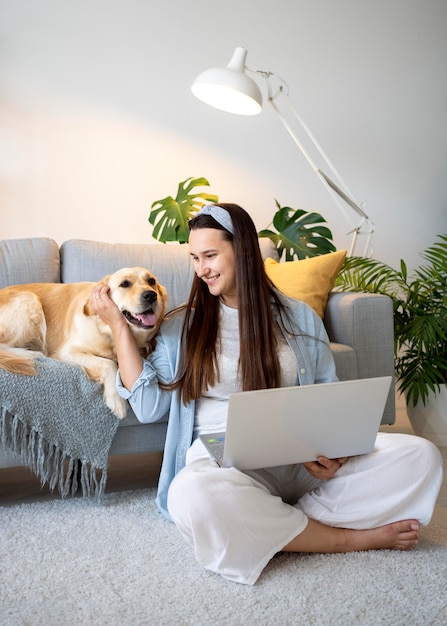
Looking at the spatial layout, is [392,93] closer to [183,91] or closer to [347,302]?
[183,91]

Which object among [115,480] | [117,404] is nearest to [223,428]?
[117,404]

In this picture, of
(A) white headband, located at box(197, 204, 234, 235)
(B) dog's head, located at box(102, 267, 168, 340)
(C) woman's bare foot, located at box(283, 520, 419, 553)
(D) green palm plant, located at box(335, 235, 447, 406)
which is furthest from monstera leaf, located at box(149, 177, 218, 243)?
(C) woman's bare foot, located at box(283, 520, 419, 553)

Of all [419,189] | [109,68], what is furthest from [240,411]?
[419,189]

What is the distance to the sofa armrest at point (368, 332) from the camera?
2.50 m

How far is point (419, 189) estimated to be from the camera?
4.20m

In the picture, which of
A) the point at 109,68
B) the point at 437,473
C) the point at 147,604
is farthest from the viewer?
the point at 109,68

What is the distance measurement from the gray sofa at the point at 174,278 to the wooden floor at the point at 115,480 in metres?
0.52

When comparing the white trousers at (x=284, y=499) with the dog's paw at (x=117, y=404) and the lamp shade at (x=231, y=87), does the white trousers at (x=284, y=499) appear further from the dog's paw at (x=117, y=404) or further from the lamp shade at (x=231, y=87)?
the lamp shade at (x=231, y=87)

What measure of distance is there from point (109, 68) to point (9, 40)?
508 mm

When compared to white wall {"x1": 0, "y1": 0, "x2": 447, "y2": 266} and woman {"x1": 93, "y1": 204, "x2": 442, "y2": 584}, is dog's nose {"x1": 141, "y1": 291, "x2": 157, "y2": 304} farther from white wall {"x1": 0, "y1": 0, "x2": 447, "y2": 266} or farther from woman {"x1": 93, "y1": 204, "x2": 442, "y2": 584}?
white wall {"x1": 0, "y1": 0, "x2": 447, "y2": 266}

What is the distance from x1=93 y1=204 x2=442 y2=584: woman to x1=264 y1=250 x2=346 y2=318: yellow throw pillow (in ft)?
2.13

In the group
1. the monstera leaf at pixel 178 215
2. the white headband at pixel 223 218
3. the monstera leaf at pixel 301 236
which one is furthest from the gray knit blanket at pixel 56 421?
the monstera leaf at pixel 301 236

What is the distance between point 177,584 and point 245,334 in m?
0.64

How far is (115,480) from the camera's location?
239cm
